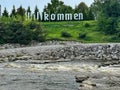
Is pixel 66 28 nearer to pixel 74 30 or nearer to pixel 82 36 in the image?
pixel 74 30

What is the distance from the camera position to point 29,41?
106 meters

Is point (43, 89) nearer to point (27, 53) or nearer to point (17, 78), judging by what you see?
point (17, 78)

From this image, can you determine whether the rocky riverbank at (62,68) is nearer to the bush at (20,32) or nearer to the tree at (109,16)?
the bush at (20,32)

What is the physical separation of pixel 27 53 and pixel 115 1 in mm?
39299

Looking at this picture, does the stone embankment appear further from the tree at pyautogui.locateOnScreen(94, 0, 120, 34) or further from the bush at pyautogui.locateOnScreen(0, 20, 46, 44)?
the tree at pyautogui.locateOnScreen(94, 0, 120, 34)

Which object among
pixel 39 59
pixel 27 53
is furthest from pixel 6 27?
pixel 39 59

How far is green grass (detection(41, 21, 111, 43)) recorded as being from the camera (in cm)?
11332

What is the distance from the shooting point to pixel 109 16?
118 meters

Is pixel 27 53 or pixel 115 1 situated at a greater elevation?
pixel 115 1

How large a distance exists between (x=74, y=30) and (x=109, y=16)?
9.74 meters

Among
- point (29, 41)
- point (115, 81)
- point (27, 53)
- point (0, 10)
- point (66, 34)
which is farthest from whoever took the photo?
point (0, 10)

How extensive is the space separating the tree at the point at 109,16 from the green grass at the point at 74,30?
1.87 metres

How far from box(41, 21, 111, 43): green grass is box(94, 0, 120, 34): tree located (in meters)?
1.87

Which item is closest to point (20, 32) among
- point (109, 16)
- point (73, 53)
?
point (109, 16)
